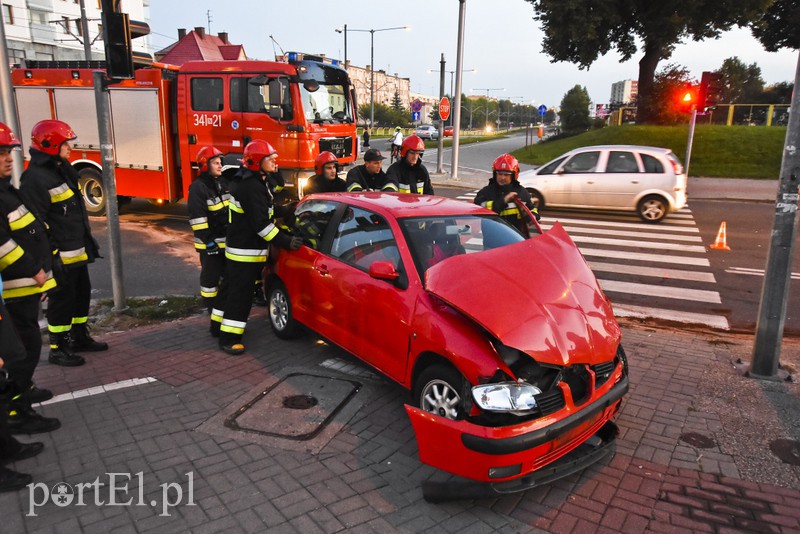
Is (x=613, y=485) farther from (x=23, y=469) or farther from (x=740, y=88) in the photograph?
(x=740, y=88)

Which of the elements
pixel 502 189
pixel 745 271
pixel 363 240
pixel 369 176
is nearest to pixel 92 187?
pixel 369 176

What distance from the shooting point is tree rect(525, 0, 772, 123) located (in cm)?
2712

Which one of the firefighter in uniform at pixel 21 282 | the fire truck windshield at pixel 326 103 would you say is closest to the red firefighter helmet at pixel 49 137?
the firefighter in uniform at pixel 21 282

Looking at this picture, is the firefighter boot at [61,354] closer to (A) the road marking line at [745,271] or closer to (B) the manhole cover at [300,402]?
(B) the manhole cover at [300,402]

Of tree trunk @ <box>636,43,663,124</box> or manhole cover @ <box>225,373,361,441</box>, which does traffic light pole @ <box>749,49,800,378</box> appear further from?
tree trunk @ <box>636,43,663,124</box>

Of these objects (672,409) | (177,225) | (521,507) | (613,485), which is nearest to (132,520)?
(521,507)

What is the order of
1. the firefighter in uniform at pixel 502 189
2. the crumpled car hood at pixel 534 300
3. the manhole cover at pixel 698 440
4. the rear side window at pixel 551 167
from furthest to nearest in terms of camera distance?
the rear side window at pixel 551 167 → the firefighter in uniform at pixel 502 189 → the manhole cover at pixel 698 440 → the crumpled car hood at pixel 534 300

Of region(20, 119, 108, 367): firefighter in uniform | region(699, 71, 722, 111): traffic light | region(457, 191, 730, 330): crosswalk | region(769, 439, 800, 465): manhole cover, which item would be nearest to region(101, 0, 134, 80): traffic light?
region(20, 119, 108, 367): firefighter in uniform

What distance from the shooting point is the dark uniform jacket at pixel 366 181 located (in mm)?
7383

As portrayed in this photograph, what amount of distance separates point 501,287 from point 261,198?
276cm

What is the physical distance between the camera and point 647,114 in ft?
101

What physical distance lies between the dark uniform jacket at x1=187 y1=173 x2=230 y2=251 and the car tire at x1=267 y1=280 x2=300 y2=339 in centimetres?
86

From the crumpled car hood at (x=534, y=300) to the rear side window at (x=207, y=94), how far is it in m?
8.88

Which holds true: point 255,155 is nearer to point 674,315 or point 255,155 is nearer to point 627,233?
point 674,315
